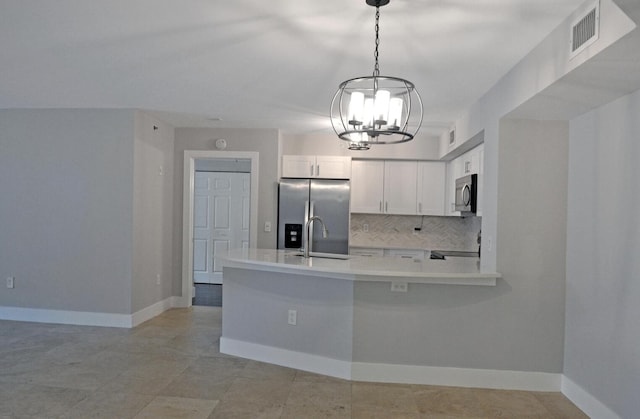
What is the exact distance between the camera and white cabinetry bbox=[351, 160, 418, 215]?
21.3ft

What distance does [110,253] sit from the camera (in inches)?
204

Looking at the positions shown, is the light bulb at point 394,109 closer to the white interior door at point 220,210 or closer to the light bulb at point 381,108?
the light bulb at point 381,108

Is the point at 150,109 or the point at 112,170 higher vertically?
the point at 150,109

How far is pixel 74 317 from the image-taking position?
524 cm

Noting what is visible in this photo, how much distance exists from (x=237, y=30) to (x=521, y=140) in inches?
86.4

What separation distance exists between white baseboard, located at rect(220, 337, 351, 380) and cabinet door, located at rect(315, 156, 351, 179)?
2668 mm

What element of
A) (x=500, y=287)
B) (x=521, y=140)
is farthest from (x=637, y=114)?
(x=500, y=287)

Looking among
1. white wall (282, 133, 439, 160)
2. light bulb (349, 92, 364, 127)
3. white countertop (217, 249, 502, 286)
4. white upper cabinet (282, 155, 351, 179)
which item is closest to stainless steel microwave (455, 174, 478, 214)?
white countertop (217, 249, 502, 286)

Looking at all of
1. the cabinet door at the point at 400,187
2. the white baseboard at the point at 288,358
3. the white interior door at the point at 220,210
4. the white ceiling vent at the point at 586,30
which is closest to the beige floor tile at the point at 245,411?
the white baseboard at the point at 288,358

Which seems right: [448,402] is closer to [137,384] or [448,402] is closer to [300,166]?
[137,384]

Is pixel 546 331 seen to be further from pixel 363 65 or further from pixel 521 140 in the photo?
pixel 363 65

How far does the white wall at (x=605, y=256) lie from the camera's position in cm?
273

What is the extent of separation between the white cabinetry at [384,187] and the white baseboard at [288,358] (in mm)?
2819

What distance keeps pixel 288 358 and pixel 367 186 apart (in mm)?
3096
